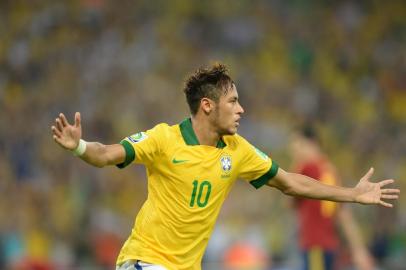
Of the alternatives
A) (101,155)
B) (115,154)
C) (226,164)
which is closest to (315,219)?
(226,164)

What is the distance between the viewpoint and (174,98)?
1611 centimetres

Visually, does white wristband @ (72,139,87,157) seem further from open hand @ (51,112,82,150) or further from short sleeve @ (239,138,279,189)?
short sleeve @ (239,138,279,189)

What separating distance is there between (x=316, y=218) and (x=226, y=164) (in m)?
3.38

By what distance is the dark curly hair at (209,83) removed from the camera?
646cm

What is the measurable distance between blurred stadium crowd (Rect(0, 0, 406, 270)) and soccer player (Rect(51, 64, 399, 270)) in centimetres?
633

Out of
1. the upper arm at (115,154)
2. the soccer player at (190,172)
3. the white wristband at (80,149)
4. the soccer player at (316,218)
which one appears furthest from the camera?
the soccer player at (316,218)

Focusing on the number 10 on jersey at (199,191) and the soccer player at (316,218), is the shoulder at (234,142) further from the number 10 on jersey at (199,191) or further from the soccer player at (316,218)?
the soccer player at (316,218)

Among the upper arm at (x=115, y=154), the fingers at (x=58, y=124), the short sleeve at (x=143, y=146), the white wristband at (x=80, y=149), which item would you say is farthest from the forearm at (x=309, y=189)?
the fingers at (x=58, y=124)

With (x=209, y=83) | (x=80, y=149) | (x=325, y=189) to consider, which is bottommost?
(x=80, y=149)

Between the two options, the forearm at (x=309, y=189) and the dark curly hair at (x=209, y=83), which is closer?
the dark curly hair at (x=209, y=83)

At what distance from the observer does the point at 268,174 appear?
21.8 ft

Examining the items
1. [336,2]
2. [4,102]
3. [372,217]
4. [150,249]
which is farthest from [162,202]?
[336,2]

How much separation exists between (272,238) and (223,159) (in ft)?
26.1

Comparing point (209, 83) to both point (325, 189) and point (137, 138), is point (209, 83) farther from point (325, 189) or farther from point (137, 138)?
point (325, 189)
